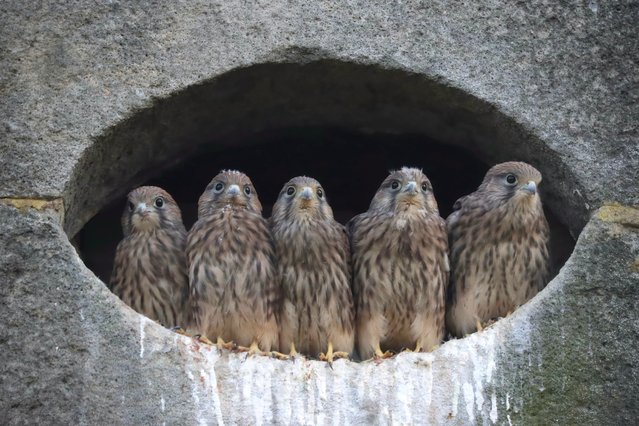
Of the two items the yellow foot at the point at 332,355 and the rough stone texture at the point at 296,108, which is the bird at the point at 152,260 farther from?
the yellow foot at the point at 332,355

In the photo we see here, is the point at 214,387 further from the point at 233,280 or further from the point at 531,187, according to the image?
the point at 531,187

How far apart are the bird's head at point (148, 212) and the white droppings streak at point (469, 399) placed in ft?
5.95

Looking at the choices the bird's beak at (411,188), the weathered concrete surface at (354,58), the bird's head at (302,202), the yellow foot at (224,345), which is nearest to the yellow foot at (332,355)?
the yellow foot at (224,345)

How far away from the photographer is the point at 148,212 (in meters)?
6.03

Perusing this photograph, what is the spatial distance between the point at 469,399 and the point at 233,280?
1.21 metres

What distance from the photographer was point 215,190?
19.6ft

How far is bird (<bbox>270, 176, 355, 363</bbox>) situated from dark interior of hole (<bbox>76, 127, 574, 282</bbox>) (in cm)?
96

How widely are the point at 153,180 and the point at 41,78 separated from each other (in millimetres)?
1343

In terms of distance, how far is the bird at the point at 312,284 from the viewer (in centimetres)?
558

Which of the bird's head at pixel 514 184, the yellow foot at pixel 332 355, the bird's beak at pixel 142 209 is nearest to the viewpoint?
the yellow foot at pixel 332 355

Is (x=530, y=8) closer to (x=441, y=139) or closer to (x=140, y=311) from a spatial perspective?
(x=441, y=139)

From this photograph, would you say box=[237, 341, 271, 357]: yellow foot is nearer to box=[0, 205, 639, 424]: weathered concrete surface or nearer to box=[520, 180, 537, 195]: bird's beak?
box=[0, 205, 639, 424]: weathered concrete surface

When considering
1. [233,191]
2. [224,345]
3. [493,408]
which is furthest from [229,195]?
[493,408]

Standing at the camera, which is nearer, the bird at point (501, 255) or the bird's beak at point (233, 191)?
the bird at point (501, 255)
